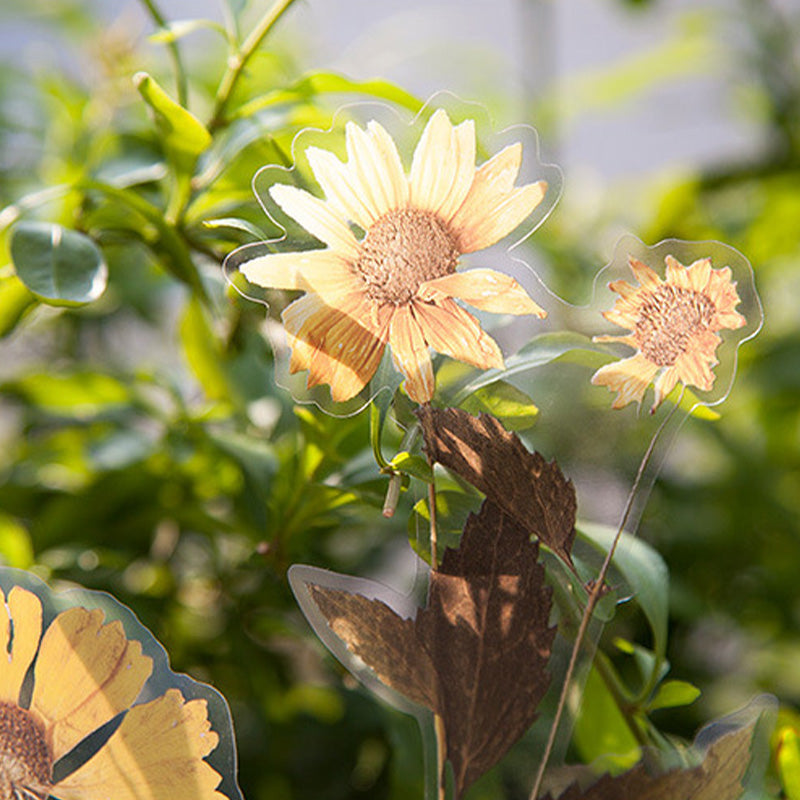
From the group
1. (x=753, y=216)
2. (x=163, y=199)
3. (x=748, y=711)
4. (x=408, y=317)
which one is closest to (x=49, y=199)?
(x=163, y=199)

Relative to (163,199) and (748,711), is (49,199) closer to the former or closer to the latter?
(163,199)

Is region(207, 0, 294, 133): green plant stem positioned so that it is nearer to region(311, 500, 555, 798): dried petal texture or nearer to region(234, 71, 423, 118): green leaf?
region(234, 71, 423, 118): green leaf

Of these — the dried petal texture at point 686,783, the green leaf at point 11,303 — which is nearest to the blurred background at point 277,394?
the green leaf at point 11,303

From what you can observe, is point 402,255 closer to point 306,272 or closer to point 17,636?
point 306,272

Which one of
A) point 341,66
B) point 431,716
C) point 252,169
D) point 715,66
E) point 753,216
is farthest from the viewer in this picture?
point 715,66

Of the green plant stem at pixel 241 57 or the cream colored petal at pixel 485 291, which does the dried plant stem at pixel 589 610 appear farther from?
the green plant stem at pixel 241 57
